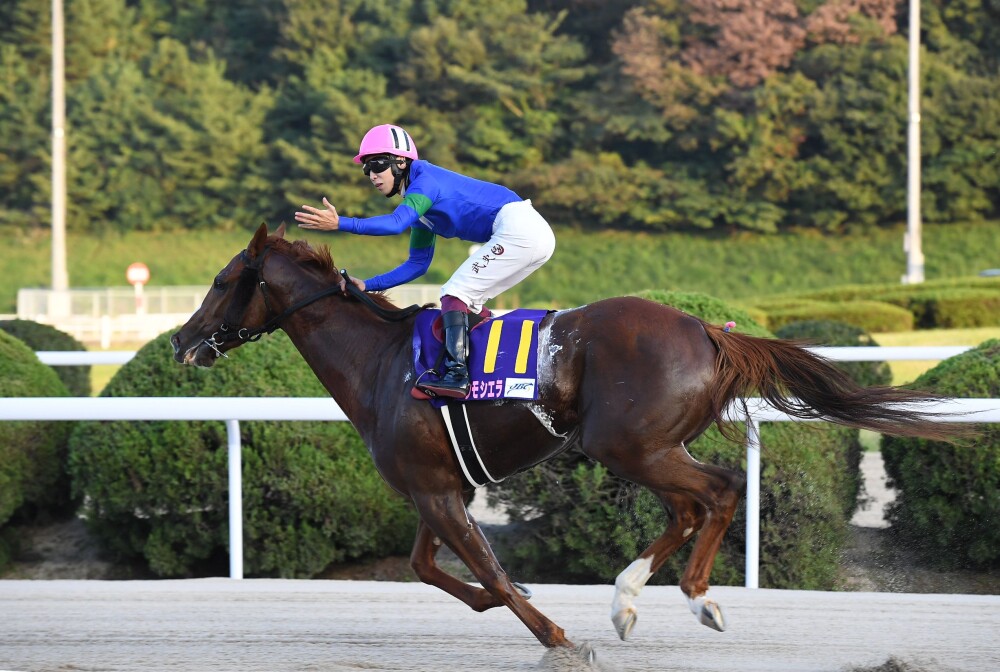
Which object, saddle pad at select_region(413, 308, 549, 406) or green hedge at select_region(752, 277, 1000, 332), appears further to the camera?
green hedge at select_region(752, 277, 1000, 332)

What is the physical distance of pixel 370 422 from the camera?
155 inches

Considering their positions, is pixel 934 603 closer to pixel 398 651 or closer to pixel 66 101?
pixel 398 651

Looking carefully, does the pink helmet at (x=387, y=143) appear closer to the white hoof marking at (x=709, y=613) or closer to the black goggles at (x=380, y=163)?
the black goggles at (x=380, y=163)

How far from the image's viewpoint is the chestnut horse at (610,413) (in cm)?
364

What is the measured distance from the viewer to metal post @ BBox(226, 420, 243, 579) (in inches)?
197

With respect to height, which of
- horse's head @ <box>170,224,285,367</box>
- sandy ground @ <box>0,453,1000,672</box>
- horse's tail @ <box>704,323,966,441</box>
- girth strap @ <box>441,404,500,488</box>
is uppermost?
horse's head @ <box>170,224,285,367</box>

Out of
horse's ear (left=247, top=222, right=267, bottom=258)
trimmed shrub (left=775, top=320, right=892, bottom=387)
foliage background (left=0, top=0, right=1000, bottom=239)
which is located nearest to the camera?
horse's ear (left=247, top=222, right=267, bottom=258)

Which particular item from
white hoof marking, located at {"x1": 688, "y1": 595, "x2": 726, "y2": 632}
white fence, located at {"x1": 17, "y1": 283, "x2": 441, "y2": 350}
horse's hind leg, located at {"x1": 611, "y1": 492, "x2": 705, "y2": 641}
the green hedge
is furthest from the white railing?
white fence, located at {"x1": 17, "y1": 283, "x2": 441, "y2": 350}

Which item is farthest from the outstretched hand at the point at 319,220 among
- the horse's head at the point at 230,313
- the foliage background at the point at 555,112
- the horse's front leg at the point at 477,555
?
the foliage background at the point at 555,112

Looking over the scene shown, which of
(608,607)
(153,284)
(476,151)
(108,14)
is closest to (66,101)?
(108,14)

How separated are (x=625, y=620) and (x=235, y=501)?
6.59 ft

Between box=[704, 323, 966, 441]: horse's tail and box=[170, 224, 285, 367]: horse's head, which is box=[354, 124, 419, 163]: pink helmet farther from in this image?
box=[704, 323, 966, 441]: horse's tail

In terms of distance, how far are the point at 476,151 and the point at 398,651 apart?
1169 inches


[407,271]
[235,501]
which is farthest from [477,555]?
[235,501]
